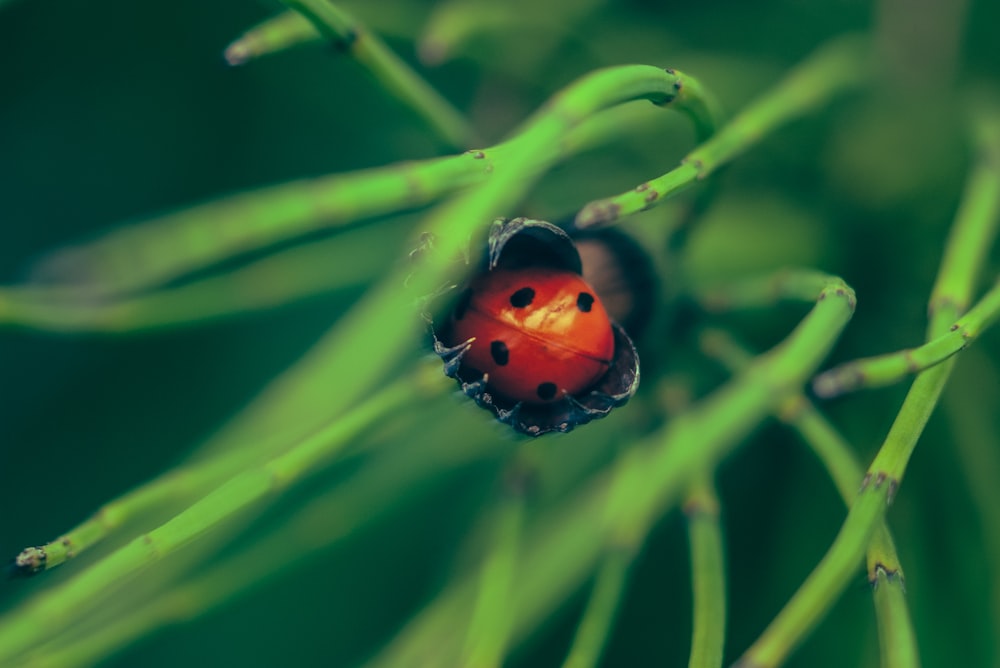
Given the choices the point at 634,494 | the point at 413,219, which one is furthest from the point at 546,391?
the point at 413,219

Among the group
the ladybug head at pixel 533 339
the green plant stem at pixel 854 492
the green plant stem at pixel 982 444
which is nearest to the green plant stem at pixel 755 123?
the ladybug head at pixel 533 339

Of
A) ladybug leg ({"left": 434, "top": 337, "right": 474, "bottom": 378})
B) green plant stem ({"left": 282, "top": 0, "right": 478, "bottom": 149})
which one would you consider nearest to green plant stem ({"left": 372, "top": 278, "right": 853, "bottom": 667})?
ladybug leg ({"left": 434, "top": 337, "right": 474, "bottom": 378})

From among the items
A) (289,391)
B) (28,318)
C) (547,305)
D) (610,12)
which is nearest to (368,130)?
(610,12)

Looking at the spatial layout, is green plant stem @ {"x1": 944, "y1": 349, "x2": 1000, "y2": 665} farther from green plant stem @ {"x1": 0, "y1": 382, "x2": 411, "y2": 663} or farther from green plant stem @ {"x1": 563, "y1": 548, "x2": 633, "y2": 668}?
green plant stem @ {"x1": 0, "y1": 382, "x2": 411, "y2": 663}

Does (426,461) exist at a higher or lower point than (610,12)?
lower

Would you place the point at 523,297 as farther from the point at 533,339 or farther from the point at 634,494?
the point at 634,494

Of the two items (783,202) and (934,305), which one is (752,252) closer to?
(783,202)
